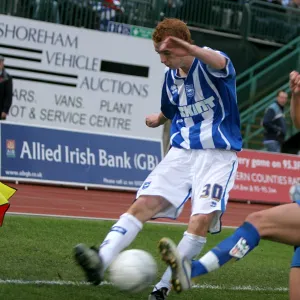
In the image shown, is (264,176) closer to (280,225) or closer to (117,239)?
(117,239)

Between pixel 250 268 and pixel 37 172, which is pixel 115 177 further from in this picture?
pixel 250 268

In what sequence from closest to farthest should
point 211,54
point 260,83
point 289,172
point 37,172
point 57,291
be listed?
point 211,54 → point 57,291 → point 37,172 → point 289,172 → point 260,83

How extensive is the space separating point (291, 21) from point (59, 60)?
761 cm

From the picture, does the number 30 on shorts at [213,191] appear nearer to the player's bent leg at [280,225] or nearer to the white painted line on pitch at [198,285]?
the player's bent leg at [280,225]

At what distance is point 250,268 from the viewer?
10195 millimetres

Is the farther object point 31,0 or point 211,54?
point 31,0

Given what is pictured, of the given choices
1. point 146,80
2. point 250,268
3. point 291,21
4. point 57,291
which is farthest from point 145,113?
point 57,291

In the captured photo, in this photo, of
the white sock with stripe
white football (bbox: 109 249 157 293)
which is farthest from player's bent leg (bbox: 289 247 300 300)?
the white sock with stripe

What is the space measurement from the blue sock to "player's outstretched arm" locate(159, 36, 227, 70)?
4.67 feet

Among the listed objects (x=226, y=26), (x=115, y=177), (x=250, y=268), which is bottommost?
(x=115, y=177)

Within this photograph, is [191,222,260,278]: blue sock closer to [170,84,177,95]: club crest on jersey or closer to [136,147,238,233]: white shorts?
[136,147,238,233]: white shorts

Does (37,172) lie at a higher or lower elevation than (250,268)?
lower

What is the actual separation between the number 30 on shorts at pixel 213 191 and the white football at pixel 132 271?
80 centimetres

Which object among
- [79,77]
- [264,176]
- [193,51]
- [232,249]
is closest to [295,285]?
[232,249]
